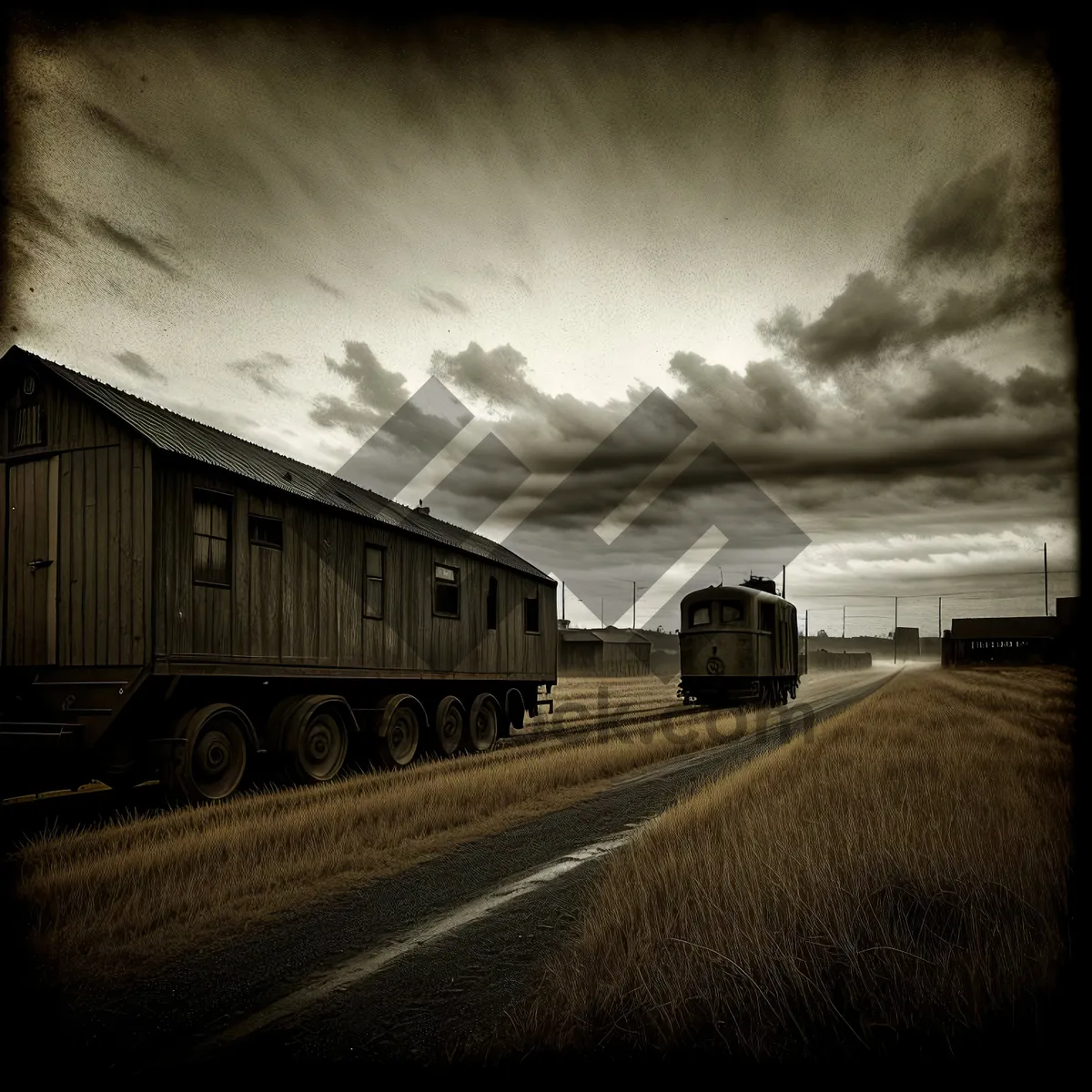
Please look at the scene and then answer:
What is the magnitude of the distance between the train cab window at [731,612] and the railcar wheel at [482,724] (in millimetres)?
9402

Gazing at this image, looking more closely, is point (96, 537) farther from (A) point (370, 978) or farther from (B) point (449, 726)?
(B) point (449, 726)

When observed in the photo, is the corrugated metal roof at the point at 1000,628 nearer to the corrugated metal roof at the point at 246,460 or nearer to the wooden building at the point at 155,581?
the corrugated metal roof at the point at 246,460

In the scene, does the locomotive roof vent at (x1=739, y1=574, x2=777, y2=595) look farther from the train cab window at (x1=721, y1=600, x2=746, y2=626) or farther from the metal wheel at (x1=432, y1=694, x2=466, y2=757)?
the metal wheel at (x1=432, y1=694, x2=466, y2=757)

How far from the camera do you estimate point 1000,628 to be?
7112 cm

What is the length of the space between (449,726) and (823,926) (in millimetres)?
12177

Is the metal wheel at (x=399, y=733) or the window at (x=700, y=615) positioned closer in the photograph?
the metal wheel at (x=399, y=733)

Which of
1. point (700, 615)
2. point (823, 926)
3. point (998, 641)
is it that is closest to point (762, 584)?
point (700, 615)

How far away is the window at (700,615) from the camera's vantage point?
2455cm

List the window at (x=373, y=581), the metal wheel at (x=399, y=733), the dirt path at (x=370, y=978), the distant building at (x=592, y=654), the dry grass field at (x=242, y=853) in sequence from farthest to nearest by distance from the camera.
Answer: the distant building at (x=592, y=654)
the window at (x=373, y=581)
the metal wheel at (x=399, y=733)
the dry grass field at (x=242, y=853)
the dirt path at (x=370, y=978)

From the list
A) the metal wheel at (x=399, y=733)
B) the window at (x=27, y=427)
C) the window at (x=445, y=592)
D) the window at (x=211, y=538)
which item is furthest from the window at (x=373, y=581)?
the window at (x=27, y=427)

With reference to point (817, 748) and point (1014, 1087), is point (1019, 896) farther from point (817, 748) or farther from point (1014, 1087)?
point (817, 748)

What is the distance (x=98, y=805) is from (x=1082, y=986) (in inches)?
385

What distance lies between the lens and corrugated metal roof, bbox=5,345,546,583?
9.22 m

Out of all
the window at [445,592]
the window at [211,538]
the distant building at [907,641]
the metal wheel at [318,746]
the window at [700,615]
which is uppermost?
the window at [211,538]
